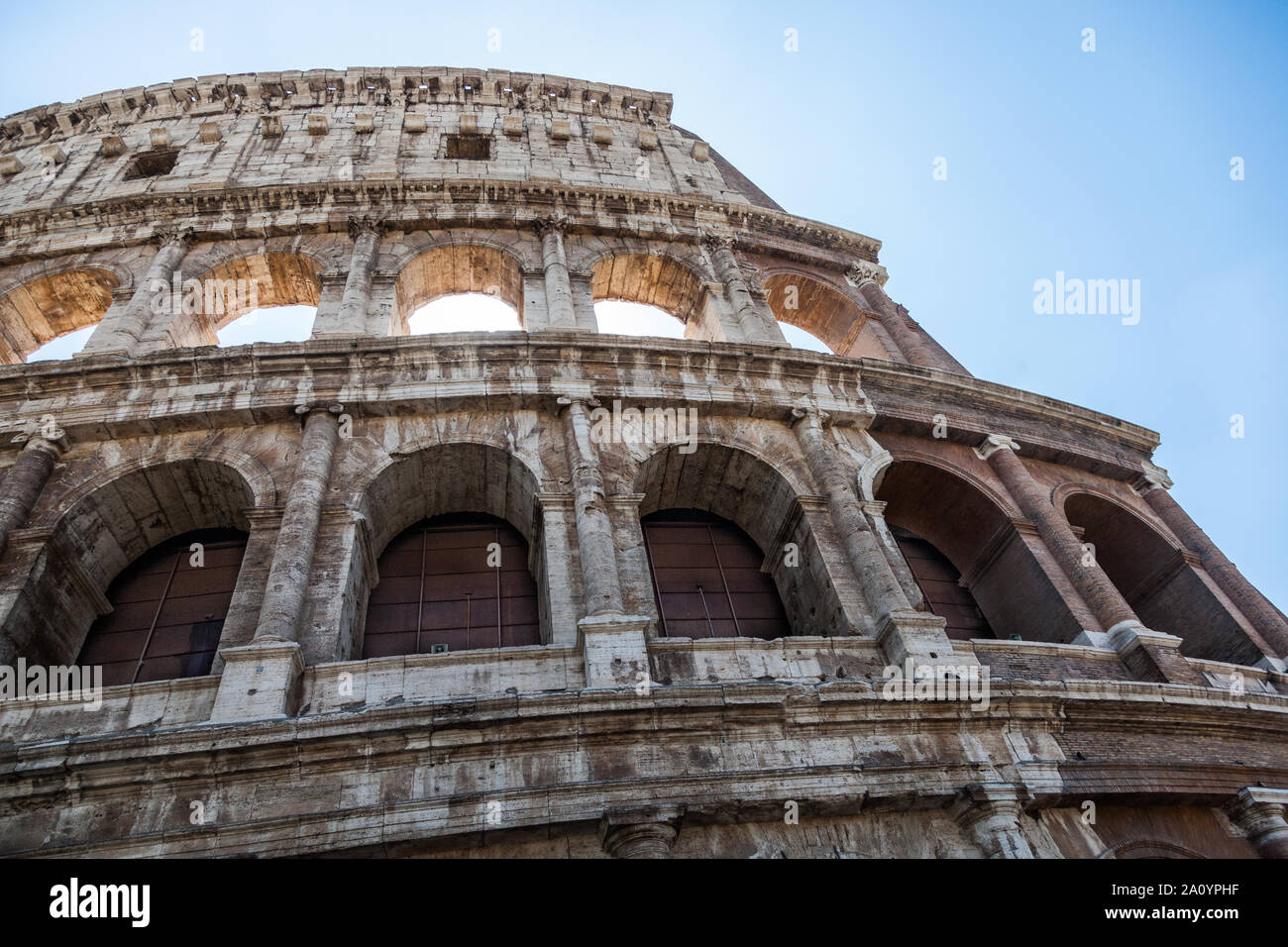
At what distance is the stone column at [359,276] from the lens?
12.3 m

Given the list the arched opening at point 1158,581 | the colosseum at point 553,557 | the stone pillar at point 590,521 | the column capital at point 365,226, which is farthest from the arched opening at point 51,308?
the arched opening at point 1158,581

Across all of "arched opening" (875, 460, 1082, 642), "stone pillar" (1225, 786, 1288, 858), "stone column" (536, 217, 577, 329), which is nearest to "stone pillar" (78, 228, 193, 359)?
"stone column" (536, 217, 577, 329)

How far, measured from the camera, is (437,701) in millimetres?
6973

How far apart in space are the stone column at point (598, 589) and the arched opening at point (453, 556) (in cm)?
68

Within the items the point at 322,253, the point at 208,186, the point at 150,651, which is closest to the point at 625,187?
the point at 322,253

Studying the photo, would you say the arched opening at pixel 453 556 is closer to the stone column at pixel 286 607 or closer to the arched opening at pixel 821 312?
the stone column at pixel 286 607

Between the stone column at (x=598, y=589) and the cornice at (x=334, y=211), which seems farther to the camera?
the cornice at (x=334, y=211)

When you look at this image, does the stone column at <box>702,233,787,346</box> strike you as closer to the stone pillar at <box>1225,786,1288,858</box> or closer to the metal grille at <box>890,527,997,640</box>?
the metal grille at <box>890,527,997,640</box>

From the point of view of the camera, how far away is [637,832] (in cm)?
661

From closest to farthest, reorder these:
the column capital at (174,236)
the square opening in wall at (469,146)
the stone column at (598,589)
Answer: the stone column at (598,589) < the column capital at (174,236) < the square opening in wall at (469,146)

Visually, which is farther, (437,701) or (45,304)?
(45,304)
